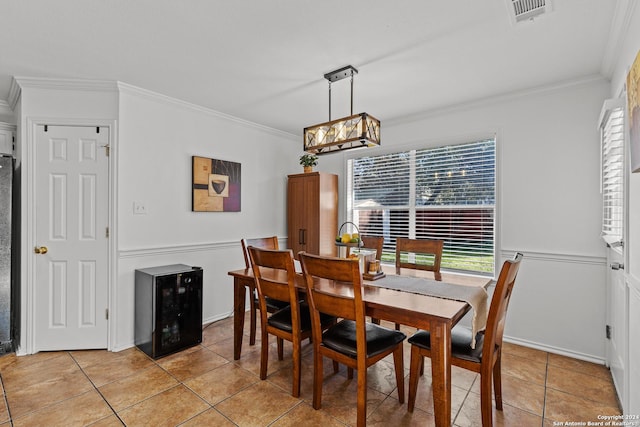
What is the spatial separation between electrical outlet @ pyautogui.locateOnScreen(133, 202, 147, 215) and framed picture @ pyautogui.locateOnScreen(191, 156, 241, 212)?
483mm

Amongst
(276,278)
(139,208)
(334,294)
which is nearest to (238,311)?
(276,278)

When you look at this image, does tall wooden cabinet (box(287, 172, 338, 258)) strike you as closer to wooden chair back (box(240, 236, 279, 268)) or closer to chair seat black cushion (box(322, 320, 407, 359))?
wooden chair back (box(240, 236, 279, 268))

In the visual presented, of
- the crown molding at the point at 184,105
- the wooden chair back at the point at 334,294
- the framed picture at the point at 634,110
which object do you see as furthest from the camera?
the crown molding at the point at 184,105

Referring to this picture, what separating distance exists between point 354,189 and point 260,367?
105 inches

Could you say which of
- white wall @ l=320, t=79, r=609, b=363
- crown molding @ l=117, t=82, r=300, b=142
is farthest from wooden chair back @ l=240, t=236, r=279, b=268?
white wall @ l=320, t=79, r=609, b=363

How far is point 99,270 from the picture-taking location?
2.93 m

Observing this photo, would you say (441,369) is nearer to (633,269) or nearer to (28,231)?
(633,269)

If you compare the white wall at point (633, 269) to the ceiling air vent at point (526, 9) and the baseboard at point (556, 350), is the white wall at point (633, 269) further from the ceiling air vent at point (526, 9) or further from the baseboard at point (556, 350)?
the baseboard at point (556, 350)

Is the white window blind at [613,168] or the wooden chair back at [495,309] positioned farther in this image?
the white window blind at [613,168]

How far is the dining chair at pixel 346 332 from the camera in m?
1.77

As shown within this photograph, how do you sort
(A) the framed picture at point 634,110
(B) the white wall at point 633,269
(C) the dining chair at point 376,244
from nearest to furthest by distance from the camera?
(A) the framed picture at point 634,110 < (B) the white wall at point 633,269 < (C) the dining chair at point 376,244

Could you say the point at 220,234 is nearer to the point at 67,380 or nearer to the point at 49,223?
the point at 49,223

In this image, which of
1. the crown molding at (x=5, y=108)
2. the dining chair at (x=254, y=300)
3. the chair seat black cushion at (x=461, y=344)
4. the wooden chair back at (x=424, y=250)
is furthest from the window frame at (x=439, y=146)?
the crown molding at (x=5, y=108)

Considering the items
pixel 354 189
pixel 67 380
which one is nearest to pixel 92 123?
pixel 67 380
